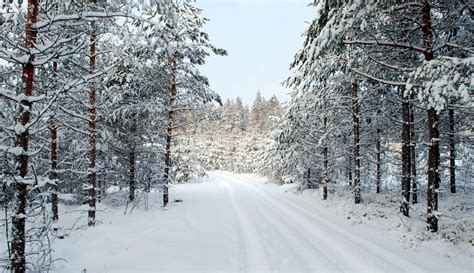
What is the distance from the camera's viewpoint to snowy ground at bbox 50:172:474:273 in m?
7.30

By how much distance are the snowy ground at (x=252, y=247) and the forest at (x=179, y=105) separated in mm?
259

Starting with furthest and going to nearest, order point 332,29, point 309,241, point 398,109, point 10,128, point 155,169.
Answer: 1. point 155,169
2. point 398,109
3. point 309,241
4. point 332,29
5. point 10,128

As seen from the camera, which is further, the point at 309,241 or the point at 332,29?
the point at 309,241

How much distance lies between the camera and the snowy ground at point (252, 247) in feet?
24.0

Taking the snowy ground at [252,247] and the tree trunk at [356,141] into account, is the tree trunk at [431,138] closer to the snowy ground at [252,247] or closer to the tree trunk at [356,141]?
the snowy ground at [252,247]

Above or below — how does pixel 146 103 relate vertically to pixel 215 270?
above

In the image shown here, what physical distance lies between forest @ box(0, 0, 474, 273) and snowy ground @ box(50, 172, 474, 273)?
10.2 inches

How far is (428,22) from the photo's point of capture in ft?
30.7

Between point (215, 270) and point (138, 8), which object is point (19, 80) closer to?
point (138, 8)

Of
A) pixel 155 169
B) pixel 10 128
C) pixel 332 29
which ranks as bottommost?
pixel 155 169

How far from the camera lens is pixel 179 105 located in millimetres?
18719

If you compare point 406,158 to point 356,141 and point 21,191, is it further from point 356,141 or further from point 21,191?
point 21,191

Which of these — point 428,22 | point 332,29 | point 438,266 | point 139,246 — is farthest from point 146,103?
point 438,266

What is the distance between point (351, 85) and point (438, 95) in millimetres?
9829
